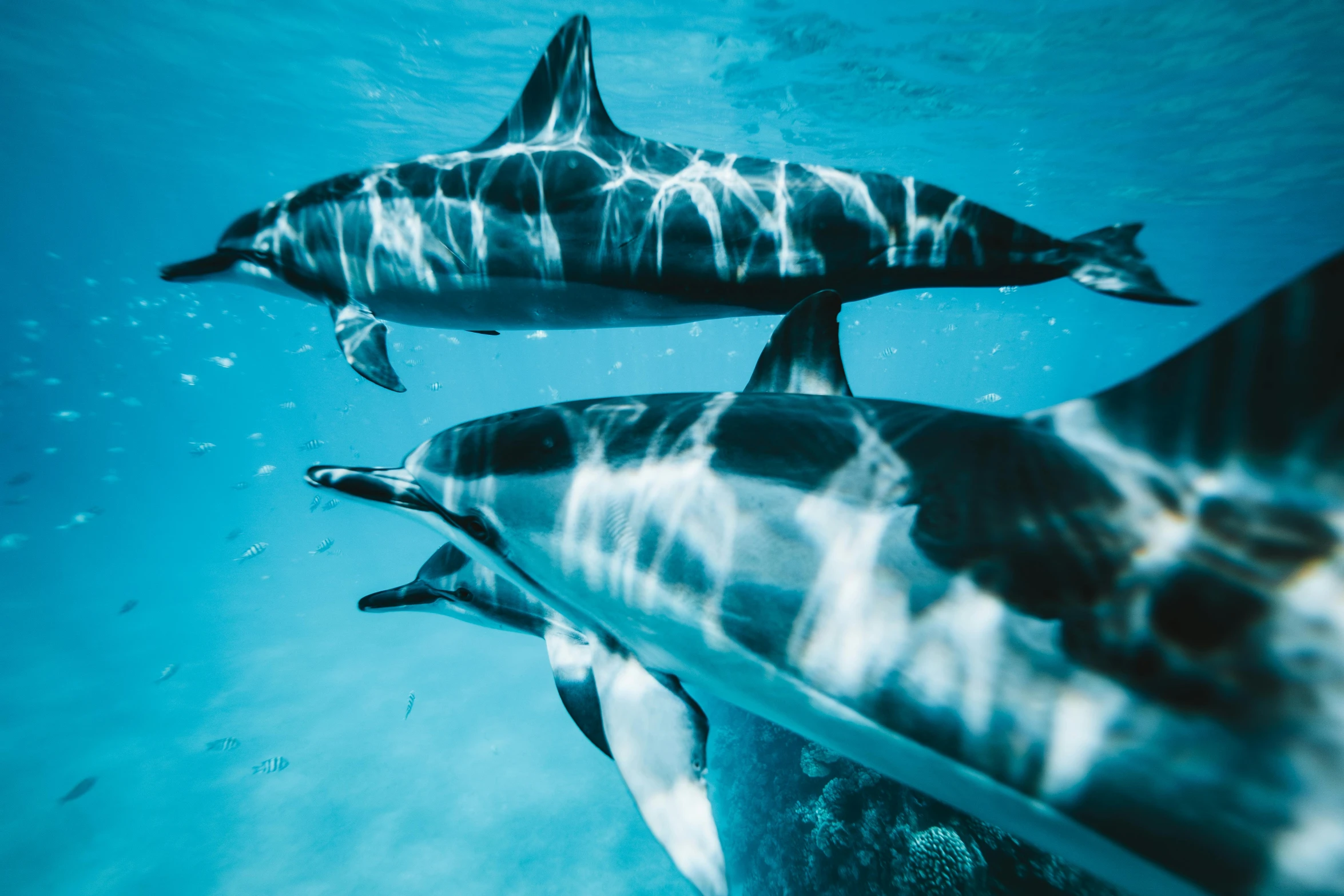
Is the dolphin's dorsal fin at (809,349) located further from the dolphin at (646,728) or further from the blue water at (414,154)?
the blue water at (414,154)

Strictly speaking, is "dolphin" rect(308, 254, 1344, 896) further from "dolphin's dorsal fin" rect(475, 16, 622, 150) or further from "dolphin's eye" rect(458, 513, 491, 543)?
"dolphin's dorsal fin" rect(475, 16, 622, 150)

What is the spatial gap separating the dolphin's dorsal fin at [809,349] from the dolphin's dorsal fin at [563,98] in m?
2.00

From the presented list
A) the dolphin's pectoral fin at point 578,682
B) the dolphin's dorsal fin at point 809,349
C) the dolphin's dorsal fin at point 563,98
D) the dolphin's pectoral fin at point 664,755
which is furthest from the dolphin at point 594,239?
the dolphin's pectoral fin at point 664,755

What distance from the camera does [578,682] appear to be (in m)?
2.31

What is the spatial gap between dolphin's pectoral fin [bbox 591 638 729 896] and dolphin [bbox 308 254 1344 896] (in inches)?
5.9

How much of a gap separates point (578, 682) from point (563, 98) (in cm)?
372

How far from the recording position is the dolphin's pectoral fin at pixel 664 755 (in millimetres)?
1563

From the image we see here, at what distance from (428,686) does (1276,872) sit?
64.7 ft

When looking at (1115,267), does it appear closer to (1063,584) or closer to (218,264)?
(1063,584)

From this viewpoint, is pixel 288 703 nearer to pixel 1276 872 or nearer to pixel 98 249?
pixel 1276 872

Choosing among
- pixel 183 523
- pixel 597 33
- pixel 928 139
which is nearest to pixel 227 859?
pixel 597 33

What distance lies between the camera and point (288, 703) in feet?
54.9

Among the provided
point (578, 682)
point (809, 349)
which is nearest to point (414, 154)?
point (809, 349)

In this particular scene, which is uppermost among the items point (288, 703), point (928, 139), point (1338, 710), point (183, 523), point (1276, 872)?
point (928, 139)
